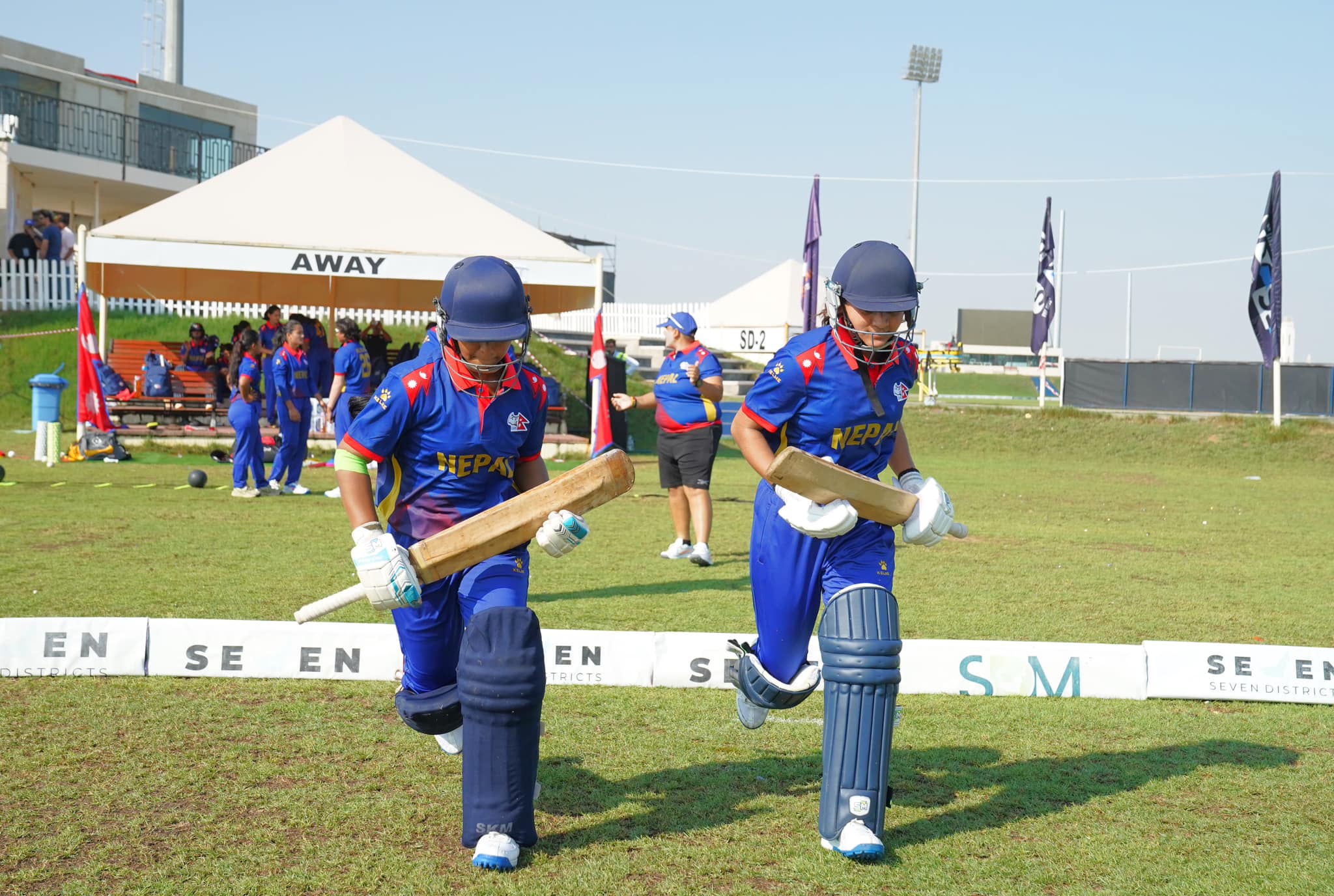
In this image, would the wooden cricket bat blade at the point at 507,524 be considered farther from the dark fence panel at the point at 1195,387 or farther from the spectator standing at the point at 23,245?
the spectator standing at the point at 23,245

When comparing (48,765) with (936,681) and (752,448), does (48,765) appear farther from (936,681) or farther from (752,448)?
(936,681)

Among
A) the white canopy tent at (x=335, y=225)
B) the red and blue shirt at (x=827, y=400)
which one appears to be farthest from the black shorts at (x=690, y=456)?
the white canopy tent at (x=335, y=225)

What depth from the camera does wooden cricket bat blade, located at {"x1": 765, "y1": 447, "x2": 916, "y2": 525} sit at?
432 centimetres

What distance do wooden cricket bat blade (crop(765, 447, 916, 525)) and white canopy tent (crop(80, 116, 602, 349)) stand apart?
48.7 ft

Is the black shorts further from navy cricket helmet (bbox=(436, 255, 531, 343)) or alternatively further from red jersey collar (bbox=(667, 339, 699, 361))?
navy cricket helmet (bbox=(436, 255, 531, 343))

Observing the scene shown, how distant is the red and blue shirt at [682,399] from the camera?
36.2 ft

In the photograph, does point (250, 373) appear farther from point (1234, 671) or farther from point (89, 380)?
point (1234, 671)

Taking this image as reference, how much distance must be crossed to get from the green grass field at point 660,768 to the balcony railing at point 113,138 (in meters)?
30.9

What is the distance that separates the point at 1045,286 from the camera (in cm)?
3222

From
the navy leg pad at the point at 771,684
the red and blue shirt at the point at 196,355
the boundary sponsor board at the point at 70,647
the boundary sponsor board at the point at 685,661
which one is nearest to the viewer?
the navy leg pad at the point at 771,684

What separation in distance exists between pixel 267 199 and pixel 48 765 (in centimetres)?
1658

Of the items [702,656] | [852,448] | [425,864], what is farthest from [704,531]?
[425,864]

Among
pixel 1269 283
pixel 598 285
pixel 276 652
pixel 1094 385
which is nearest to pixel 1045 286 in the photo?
pixel 1094 385

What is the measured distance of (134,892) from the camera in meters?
3.83
